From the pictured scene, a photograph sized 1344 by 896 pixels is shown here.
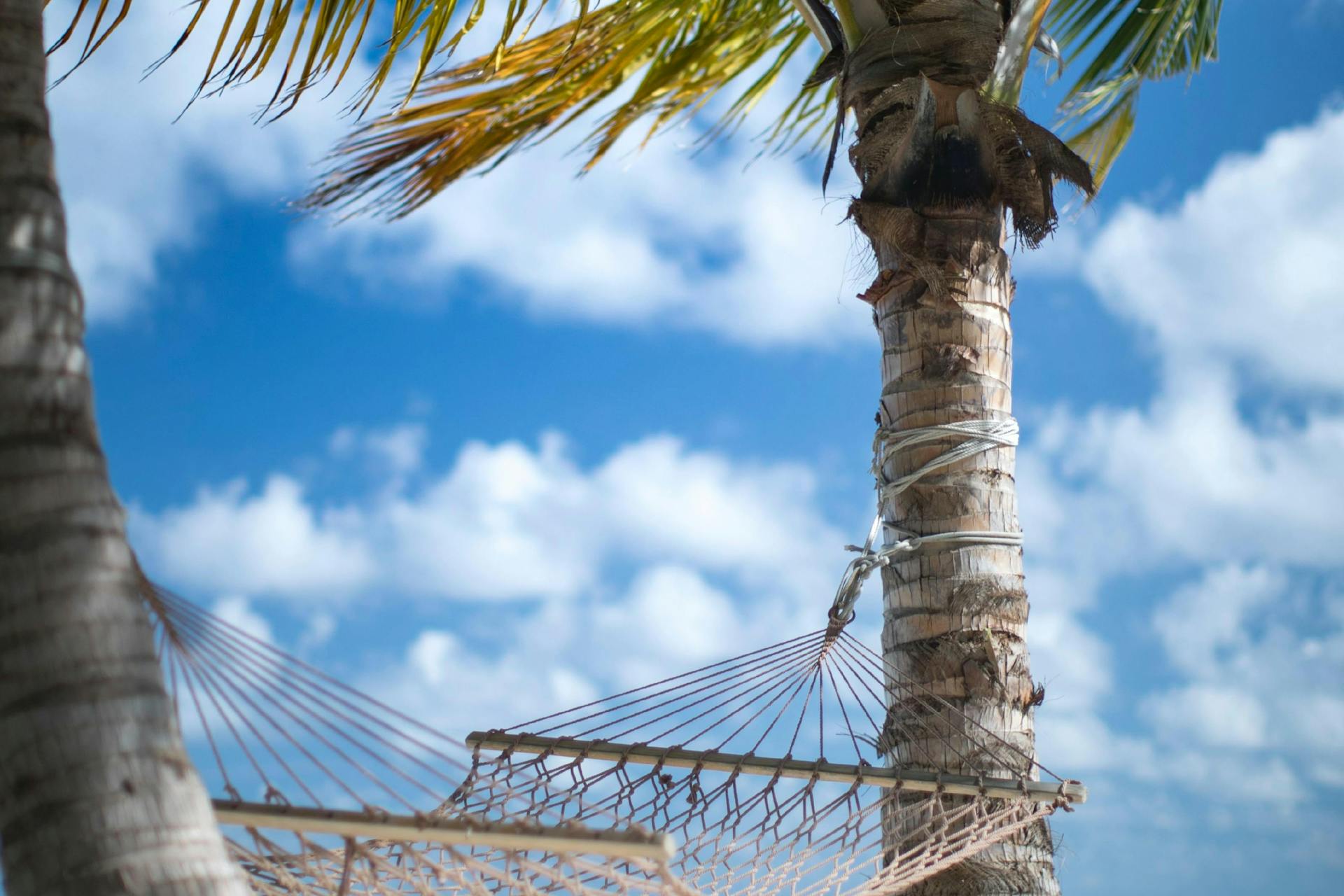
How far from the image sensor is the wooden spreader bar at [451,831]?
1340 millimetres

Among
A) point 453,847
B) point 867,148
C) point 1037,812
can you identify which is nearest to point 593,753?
point 1037,812

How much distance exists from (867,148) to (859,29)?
31 cm

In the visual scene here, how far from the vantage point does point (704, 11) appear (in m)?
3.67

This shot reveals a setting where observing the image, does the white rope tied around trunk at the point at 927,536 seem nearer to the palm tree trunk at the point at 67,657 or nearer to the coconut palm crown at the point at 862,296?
the coconut palm crown at the point at 862,296

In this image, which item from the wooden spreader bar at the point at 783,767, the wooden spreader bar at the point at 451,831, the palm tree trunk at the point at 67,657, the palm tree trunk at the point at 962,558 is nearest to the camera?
the palm tree trunk at the point at 67,657

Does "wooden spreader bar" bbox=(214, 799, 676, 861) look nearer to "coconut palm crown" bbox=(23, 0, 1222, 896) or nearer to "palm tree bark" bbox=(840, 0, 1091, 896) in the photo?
"coconut palm crown" bbox=(23, 0, 1222, 896)

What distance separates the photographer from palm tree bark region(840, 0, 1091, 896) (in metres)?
2.40

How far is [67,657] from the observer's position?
42.6 inches

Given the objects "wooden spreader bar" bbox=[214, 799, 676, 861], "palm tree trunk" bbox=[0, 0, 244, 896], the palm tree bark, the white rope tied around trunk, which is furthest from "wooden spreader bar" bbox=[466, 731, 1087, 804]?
"palm tree trunk" bbox=[0, 0, 244, 896]

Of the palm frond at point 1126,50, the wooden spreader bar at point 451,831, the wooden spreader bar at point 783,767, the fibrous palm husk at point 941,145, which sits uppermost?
the palm frond at point 1126,50

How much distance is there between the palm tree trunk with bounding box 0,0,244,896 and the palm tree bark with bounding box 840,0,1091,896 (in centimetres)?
160

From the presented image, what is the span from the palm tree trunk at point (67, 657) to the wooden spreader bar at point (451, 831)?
0.32m

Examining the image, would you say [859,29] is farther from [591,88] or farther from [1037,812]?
[1037,812]

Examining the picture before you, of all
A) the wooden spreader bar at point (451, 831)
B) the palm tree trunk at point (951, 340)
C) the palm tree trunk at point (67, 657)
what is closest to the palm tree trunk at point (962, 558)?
the palm tree trunk at point (951, 340)
